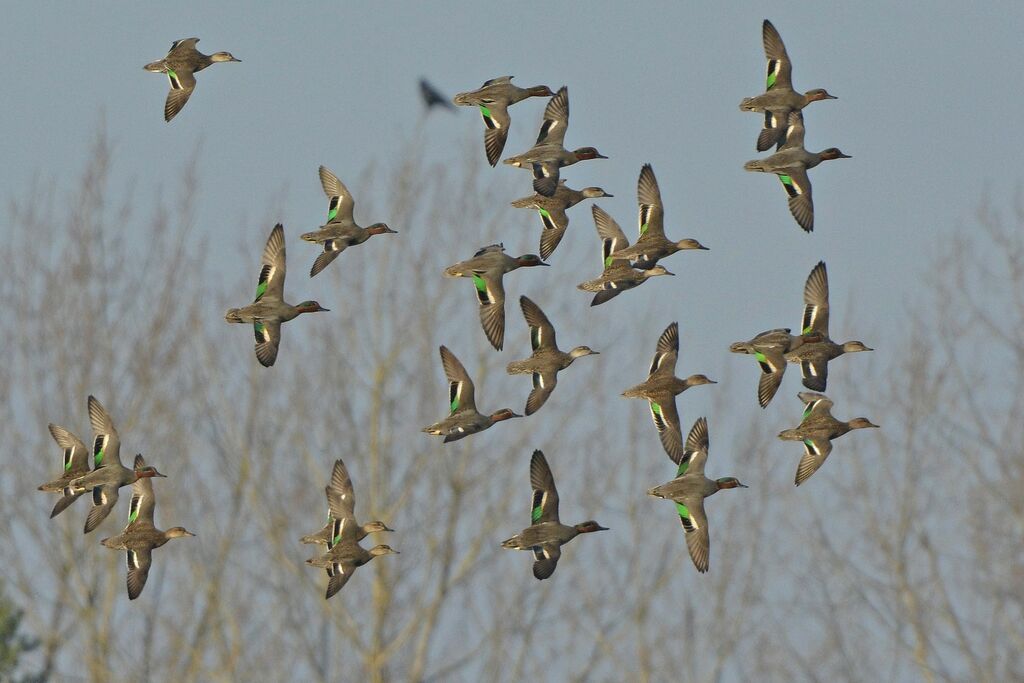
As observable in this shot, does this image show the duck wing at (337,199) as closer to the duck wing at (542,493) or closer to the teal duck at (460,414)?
the teal duck at (460,414)

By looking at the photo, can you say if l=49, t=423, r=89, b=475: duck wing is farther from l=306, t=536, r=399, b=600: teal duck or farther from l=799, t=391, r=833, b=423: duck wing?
l=799, t=391, r=833, b=423: duck wing

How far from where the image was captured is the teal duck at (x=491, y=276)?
1498 centimetres

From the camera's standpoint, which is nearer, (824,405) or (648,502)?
(824,405)

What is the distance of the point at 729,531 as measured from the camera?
28469 mm

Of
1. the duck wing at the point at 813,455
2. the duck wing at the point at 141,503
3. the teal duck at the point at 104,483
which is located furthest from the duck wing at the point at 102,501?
the duck wing at the point at 813,455

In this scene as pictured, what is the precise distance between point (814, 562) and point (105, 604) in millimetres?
10125

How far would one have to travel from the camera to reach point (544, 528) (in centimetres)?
1440

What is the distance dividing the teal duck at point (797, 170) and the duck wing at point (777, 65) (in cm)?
61

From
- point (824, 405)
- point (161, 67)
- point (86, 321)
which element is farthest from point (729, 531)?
point (161, 67)

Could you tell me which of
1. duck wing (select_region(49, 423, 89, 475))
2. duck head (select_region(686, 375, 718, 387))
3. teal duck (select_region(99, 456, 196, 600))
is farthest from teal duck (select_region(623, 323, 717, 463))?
duck wing (select_region(49, 423, 89, 475))

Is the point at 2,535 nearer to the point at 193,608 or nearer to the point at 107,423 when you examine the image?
the point at 193,608

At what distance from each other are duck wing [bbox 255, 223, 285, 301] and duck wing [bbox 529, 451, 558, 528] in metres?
2.42

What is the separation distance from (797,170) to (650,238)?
53.2 inches

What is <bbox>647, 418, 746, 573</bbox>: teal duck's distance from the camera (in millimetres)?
14859
